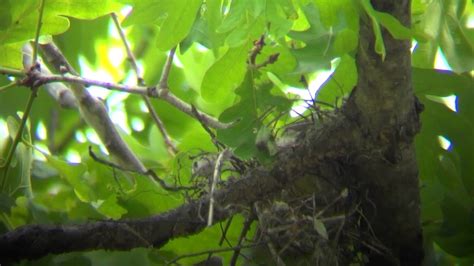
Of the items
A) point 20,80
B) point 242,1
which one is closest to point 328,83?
point 242,1

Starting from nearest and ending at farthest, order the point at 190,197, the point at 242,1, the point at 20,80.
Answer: the point at 242,1 < the point at 190,197 < the point at 20,80

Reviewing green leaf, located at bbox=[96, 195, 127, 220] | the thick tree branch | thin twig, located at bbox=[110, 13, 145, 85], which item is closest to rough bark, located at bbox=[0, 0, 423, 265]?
the thick tree branch

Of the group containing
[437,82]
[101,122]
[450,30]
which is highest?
[450,30]

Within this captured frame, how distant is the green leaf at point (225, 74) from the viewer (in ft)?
5.61

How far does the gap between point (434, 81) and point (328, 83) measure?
19 centimetres

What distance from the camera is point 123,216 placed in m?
1.78

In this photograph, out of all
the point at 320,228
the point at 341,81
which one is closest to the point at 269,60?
the point at 341,81

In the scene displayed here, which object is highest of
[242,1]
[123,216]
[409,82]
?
[242,1]

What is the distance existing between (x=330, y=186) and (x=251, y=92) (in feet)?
0.74

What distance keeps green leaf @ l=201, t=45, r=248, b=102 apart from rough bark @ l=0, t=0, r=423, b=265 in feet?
0.61

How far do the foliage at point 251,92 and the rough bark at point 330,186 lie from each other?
0.21ft

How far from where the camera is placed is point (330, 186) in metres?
1.62

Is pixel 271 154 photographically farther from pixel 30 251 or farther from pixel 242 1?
pixel 30 251

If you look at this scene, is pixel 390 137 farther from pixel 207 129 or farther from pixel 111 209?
pixel 111 209
